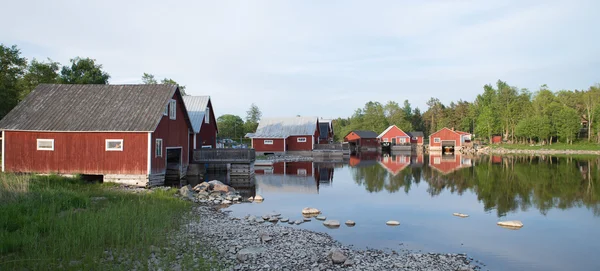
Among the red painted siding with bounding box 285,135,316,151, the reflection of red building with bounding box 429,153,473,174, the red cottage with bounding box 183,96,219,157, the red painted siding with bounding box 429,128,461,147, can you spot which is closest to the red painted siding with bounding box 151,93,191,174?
the red cottage with bounding box 183,96,219,157

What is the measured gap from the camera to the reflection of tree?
19.9 metres

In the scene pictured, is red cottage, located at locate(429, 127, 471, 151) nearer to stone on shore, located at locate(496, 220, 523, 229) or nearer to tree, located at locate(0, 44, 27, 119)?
stone on shore, located at locate(496, 220, 523, 229)

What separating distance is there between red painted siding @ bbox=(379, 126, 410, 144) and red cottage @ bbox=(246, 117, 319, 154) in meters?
23.7

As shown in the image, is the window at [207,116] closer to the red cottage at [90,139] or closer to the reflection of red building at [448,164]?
the red cottage at [90,139]

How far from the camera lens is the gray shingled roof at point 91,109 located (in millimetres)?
21516

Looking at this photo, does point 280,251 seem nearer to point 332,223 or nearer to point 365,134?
point 332,223

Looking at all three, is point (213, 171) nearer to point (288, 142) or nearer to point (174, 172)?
point (174, 172)

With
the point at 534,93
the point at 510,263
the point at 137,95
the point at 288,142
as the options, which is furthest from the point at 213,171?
the point at 534,93

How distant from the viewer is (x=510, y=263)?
35.2 feet

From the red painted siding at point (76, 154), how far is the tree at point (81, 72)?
1818cm

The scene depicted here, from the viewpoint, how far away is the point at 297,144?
181ft

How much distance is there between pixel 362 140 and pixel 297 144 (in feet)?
85.2

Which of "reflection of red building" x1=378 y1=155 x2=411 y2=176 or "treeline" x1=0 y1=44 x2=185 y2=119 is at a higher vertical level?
"treeline" x1=0 y1=44 x2=185 y2=119

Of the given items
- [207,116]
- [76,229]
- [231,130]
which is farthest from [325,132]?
[76,229]
